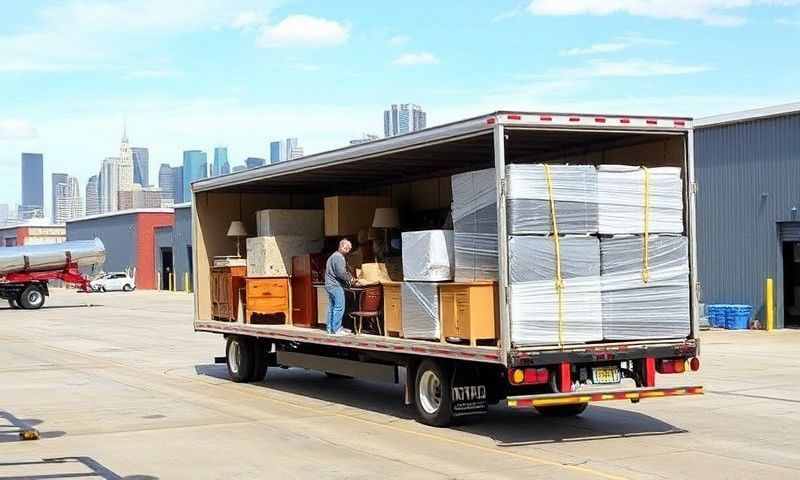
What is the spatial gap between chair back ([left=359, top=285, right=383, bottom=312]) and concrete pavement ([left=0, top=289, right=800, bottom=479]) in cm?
133

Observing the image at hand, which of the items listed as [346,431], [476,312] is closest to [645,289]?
[476,312]

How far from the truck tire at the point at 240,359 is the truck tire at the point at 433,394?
5717 millimetres

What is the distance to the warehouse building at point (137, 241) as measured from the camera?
258 ft

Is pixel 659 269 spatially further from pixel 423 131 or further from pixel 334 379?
pixel 334 379

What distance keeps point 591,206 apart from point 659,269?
1.10 m

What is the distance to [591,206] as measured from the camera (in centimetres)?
1173

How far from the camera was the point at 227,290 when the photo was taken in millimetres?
18453

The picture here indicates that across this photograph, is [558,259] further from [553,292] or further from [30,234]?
[30,234]

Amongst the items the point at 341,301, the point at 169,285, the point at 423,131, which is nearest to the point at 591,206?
the point at 423,131

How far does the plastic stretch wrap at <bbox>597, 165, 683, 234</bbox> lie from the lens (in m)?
11.8

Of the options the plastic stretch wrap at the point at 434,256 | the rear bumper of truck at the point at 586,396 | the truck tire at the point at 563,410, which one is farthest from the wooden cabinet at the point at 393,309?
the rear bumper of truck at the point at 586,396

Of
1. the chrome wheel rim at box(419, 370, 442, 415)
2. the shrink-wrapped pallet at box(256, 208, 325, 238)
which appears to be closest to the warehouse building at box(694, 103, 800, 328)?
the shrink-wrapped pallet at box(256, 208, 325, 238)

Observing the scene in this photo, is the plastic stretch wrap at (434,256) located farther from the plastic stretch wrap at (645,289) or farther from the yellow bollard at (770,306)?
the yellow bollard at (770,306)

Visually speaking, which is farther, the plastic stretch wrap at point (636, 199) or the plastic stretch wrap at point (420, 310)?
the plastic stretch wrap at point (420, 310)
